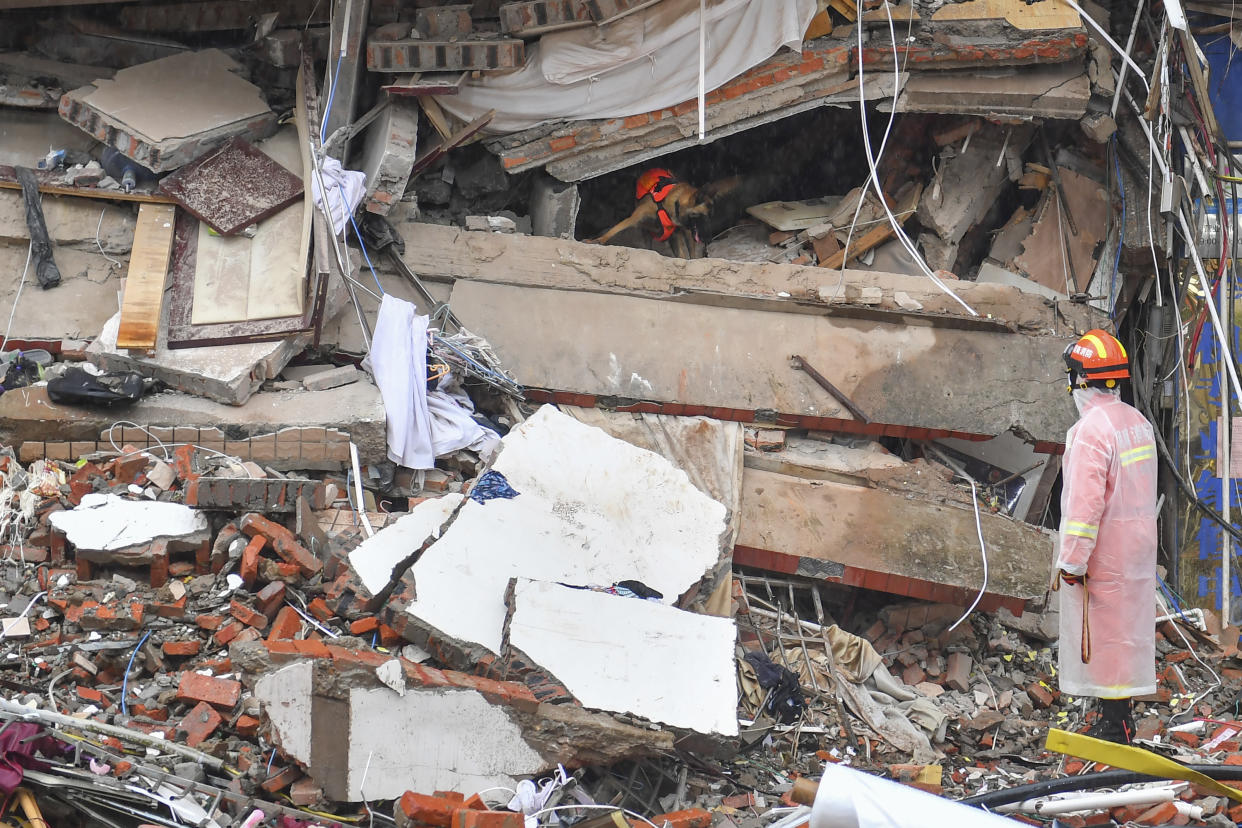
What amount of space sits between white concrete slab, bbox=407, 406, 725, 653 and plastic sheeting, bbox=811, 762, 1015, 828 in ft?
6.66

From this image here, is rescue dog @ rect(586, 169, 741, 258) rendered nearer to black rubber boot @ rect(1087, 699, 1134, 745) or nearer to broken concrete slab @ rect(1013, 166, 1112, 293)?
broken concrete slab @ rect(1013, 166, 1112, 293)

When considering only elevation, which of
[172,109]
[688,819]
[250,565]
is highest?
[172,109]

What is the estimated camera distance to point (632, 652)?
483 cm

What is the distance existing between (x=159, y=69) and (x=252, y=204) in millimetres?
1371

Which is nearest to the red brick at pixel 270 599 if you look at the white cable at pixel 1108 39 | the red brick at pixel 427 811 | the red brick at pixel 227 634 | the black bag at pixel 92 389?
the red brick at pixel 227 634

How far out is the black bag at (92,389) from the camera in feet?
19.3

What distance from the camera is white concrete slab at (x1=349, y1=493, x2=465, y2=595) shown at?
5137mm

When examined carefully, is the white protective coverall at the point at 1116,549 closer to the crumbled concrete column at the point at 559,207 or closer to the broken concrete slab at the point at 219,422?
the broken concrete slab at the point at 219,422

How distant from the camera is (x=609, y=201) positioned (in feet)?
27.9

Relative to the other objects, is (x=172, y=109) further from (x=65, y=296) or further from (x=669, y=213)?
(x=669, y=213)

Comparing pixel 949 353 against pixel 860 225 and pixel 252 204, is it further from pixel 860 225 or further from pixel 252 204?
pixel 252 204

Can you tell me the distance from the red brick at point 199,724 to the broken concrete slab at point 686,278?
3179 millimetres

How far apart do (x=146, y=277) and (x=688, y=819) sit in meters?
4.19

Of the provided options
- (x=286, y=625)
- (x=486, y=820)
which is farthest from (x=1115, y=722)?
(x=286, y=625)
